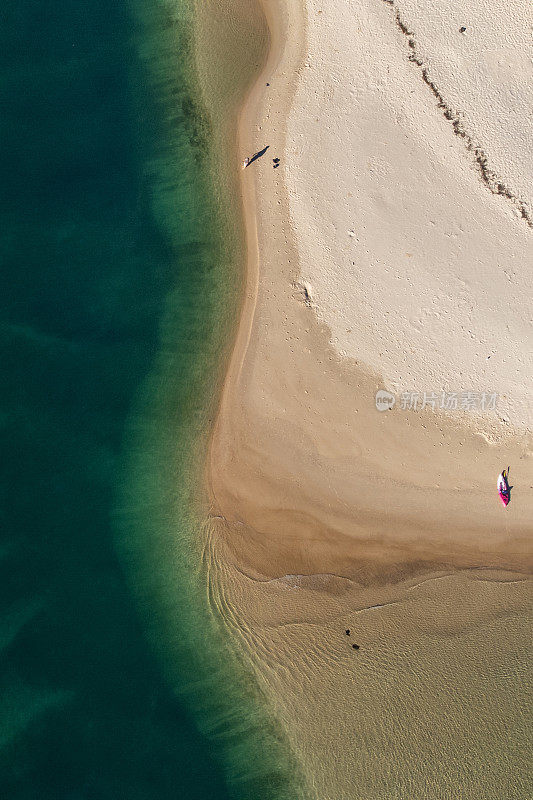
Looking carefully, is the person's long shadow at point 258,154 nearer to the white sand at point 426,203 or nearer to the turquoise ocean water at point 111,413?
the white sand at point 426,203

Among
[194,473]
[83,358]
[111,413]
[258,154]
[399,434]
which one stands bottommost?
[399,434]

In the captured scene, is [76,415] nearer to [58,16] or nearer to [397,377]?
[397,377]

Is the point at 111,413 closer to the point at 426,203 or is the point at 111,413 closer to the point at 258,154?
the point at 258,154

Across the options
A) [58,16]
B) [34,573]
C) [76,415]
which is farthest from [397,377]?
[58,16]

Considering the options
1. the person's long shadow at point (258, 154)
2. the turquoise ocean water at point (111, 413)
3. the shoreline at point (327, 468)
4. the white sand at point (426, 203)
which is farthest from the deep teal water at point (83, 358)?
the white sand at point (426, 203)

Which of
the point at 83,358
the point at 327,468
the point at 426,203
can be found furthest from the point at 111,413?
the point at 426,203

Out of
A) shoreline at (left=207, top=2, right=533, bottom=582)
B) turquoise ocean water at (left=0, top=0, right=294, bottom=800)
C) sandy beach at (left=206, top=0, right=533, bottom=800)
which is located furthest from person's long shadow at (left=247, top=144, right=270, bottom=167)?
shoreline at (left=207, top=2, right=533, bottom=582)
